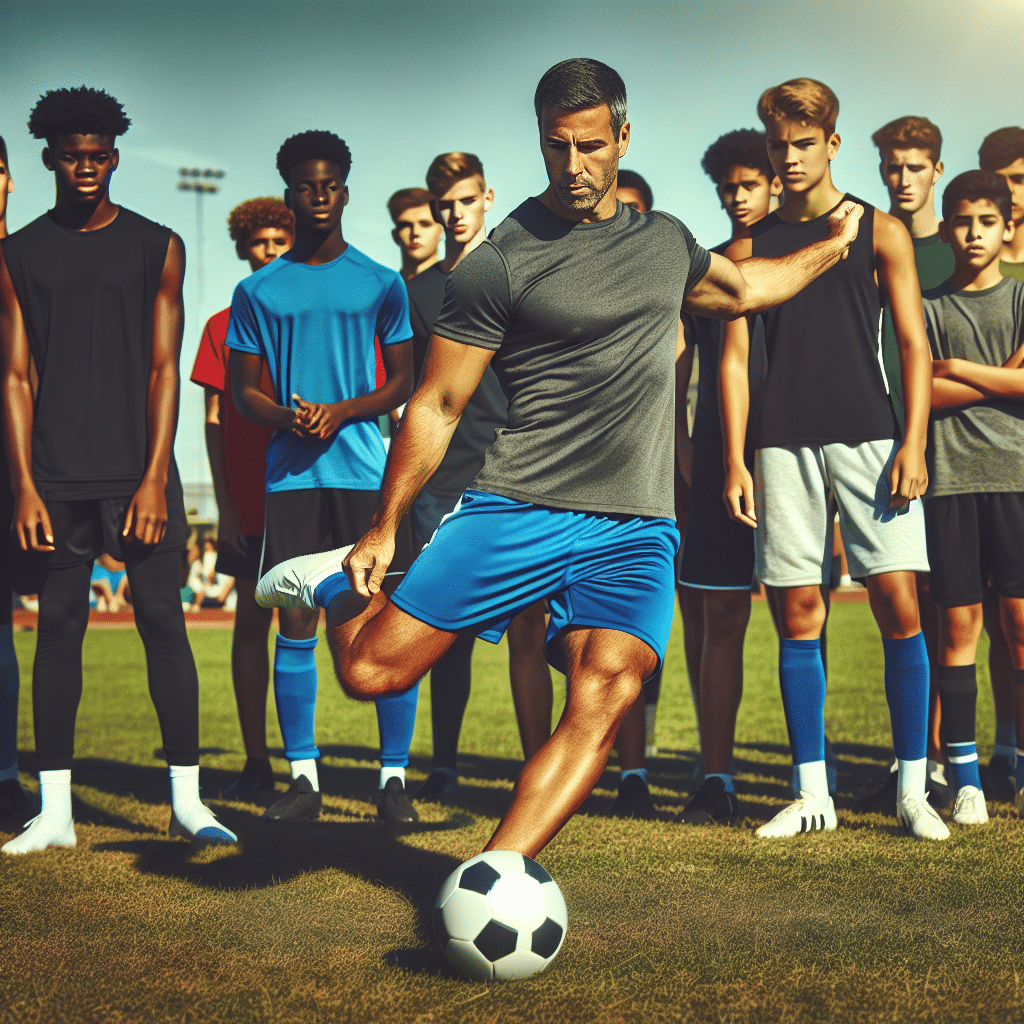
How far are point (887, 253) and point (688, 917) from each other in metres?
2.55

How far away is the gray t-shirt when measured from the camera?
4707 mm

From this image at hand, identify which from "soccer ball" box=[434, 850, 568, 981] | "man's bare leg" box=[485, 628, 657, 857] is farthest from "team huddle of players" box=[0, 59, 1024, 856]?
"soccer ball" box=[434, 850, 568, 981]

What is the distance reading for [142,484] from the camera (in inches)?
172

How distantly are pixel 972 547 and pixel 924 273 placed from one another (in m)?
1.34

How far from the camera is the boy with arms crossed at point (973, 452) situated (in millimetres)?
4641

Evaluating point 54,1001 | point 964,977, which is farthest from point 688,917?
point 54,1001

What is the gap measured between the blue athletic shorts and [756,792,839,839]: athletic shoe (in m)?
1.38

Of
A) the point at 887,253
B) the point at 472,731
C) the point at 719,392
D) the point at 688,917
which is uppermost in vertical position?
the point at 887,253

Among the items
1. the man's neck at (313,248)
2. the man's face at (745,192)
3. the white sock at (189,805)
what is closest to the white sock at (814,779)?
the white sock at (189,805)

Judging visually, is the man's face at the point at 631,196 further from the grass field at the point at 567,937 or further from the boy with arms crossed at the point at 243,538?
the grass field at the point at 567,937

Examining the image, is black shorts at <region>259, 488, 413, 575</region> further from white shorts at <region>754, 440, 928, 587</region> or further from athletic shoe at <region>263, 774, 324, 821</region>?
white shorts at <region>754, 440, 928, 587</region>

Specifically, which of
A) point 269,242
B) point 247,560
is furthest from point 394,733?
point 269,242

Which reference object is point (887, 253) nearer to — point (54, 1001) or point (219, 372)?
point (219, 372)

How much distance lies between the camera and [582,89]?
3109 mm
